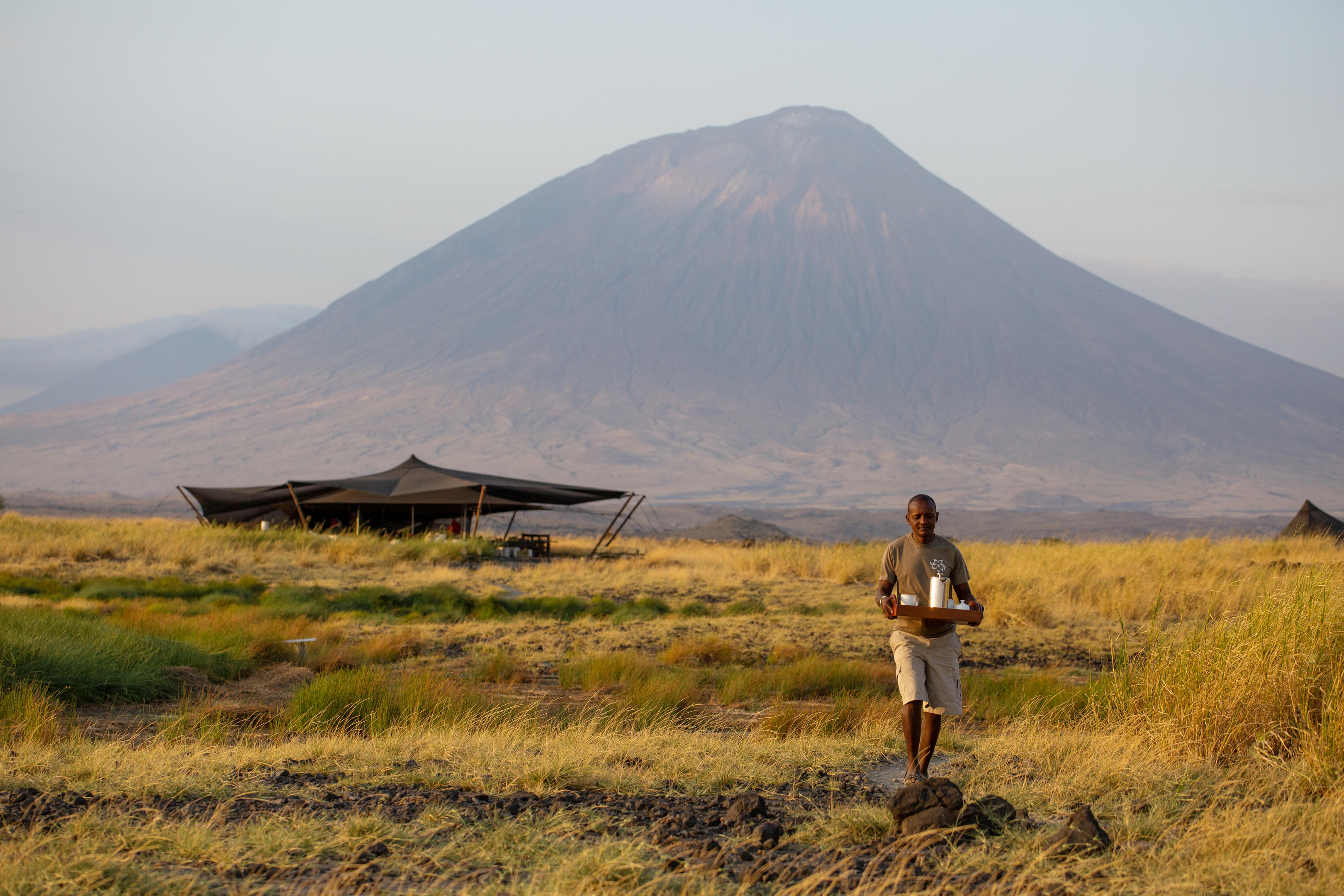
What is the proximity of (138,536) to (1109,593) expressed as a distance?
18193mm

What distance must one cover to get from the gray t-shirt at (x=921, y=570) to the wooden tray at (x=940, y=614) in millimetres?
90

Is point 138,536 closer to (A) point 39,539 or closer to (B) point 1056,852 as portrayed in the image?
(A) point 39,539

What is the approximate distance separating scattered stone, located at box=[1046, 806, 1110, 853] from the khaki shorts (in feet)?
3.36

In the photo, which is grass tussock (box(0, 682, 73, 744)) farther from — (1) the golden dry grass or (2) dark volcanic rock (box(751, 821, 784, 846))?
(2) dark volcanic rock (box(751, 821, 784, 846))

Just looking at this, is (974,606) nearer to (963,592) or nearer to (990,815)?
(963,592)

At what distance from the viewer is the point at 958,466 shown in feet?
335

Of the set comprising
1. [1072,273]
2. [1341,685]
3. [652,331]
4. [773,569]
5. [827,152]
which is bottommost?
[773,569]

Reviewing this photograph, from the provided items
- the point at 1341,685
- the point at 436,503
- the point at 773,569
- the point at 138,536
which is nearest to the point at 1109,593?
the point at 773,569

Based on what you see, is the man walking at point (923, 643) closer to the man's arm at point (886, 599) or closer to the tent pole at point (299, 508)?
the man's arm at point (886, 599)

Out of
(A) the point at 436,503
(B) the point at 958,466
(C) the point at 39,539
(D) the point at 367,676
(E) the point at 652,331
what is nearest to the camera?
(D) the point at 367,676

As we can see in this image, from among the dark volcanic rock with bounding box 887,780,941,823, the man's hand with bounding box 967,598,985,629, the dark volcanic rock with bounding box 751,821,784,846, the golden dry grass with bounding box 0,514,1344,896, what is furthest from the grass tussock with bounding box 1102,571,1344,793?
the dark volcanic rock with bounding box 751,821,784,846

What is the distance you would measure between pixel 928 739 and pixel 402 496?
22.0 metres

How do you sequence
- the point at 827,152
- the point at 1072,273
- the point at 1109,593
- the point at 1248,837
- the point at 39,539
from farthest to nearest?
the point at 827,152
the point at 1072,273
the point at 39,539
the point at 1109,593
the point at 1248,837

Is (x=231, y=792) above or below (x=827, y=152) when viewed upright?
below
